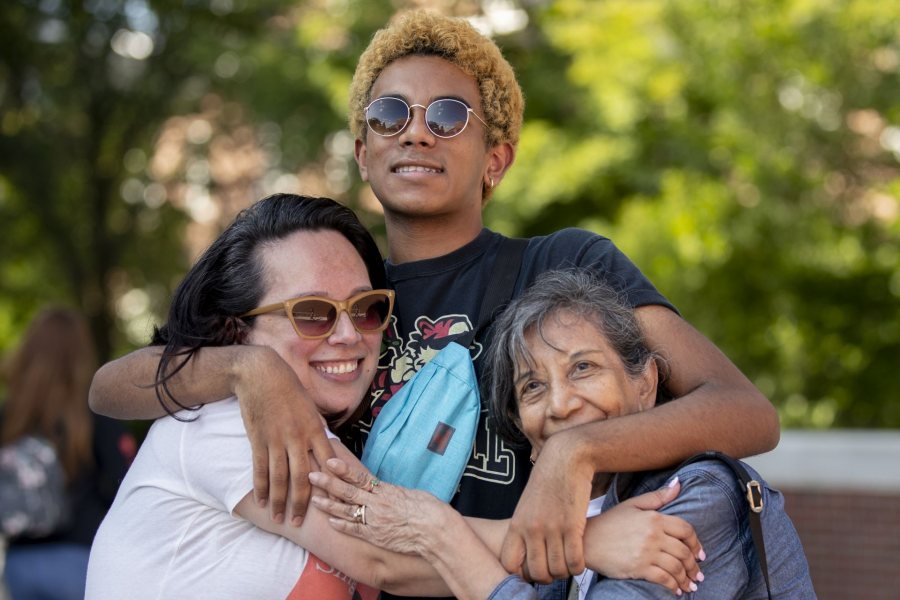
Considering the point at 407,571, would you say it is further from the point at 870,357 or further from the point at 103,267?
the point at 103,267

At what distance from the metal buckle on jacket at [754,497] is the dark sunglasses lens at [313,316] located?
1060 mm

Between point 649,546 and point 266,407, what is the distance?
0.89m

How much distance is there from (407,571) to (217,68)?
A: 1396 cm

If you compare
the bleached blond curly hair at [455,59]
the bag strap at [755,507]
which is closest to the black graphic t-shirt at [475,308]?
the bleached blond curly hair at [455,59]

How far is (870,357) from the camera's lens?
10.4 m

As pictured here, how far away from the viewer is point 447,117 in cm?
308

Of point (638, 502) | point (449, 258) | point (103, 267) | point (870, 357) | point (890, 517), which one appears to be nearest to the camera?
point (638, 502)

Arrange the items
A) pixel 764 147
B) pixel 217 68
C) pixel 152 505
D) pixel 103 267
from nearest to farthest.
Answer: pixel 152 505 < pixel 764 147 < pixel 217 68 < pixel 103 267

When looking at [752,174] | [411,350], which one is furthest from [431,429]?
[752,174]

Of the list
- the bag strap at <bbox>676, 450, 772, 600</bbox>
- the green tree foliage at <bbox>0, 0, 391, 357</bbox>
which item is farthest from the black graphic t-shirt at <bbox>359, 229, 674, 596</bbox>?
the green tree foliage at <bbox>0, 0, 391, 357</bbox>

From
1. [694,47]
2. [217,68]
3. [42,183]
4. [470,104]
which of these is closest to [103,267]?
[42,183]

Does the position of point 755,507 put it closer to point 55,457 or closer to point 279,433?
point 279,433

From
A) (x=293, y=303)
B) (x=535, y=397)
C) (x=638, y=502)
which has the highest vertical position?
(x=293, y=303)

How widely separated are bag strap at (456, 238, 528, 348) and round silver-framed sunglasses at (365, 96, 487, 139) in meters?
0.36
